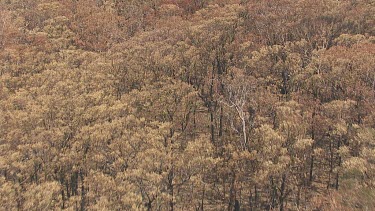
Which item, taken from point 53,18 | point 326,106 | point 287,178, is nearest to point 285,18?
point 326,106

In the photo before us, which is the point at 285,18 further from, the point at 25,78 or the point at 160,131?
the point at 25,78

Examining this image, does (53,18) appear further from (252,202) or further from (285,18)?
(252,202)

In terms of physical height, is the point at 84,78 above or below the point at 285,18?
below

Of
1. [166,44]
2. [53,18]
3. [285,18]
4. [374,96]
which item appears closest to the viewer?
[374,96]

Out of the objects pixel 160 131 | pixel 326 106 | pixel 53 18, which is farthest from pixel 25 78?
pixel 326 106

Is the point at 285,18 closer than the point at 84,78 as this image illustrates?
No

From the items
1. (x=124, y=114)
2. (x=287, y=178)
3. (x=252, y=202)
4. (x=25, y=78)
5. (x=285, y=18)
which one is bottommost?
(x=252, y=202)

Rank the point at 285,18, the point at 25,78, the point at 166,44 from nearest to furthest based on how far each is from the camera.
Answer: the point at 25,78, the point at 166,44, the point at 285,18
